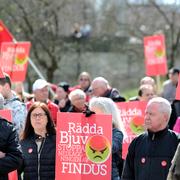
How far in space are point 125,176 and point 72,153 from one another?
0.91 meters

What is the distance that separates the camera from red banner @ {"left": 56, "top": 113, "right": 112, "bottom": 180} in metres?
7.28

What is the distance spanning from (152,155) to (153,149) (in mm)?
57

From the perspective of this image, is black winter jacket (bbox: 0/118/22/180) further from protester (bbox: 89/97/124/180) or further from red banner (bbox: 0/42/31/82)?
red banner (bbox: 0/42/31/82)

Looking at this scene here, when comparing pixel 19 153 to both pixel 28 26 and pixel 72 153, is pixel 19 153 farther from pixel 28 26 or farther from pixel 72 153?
pixel 28 26

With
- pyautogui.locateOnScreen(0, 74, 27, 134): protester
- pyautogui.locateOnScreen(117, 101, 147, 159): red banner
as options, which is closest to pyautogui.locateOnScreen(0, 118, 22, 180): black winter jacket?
pyautogui.locateOnScreen(0, 74, 27, 134): protester

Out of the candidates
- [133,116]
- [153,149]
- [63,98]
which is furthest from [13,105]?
[63,98]

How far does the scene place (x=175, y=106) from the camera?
37.8ft

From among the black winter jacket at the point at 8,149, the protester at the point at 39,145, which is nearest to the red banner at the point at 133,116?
the protester at the point at 39,145

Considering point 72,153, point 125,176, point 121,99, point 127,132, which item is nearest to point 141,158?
point 125,176

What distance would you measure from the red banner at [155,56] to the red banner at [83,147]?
831 cm

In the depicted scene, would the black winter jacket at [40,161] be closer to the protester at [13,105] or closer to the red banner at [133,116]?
the protester at [13,105]

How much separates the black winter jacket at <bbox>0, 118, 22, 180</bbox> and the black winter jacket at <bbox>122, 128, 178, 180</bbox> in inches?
44.1

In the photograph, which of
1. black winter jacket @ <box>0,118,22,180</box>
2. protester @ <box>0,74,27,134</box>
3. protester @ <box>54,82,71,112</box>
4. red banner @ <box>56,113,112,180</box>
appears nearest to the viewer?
black winter jacket @ <box>0,118,22,180</box>

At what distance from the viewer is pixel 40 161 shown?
7.35 metres
